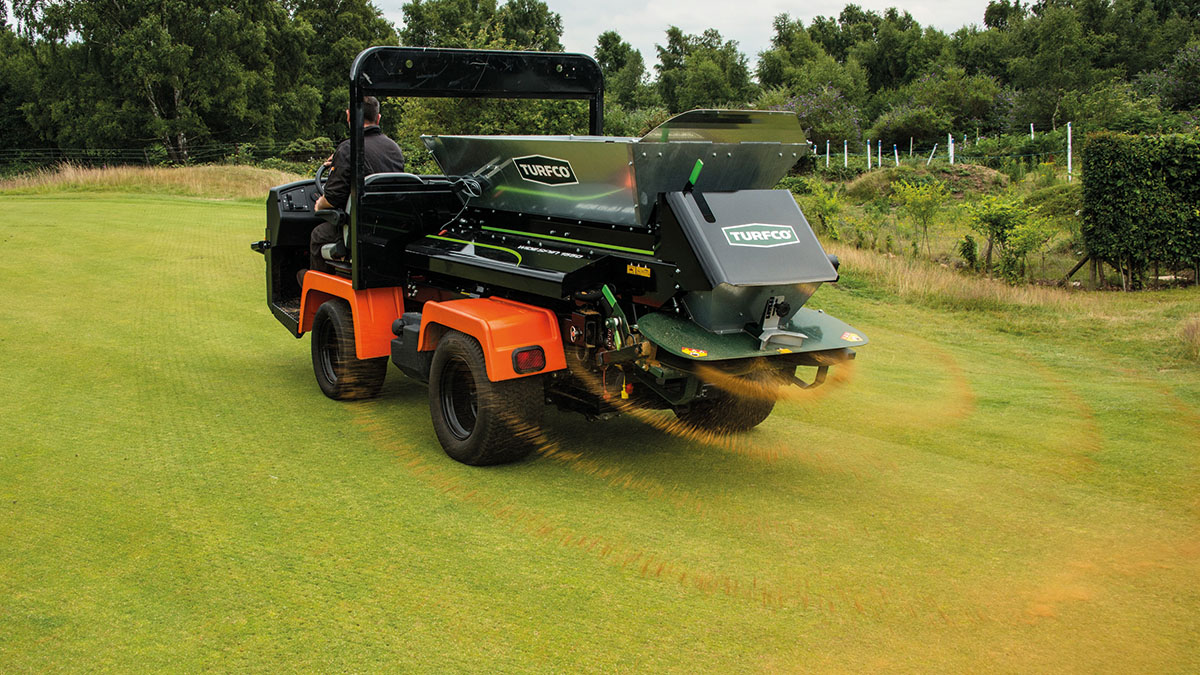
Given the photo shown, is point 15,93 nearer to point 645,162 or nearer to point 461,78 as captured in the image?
point 461,78

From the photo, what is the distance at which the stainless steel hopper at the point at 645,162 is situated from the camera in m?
5.26

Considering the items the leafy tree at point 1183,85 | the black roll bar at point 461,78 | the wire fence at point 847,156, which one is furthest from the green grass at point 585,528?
the leafy tree at point 1183,85

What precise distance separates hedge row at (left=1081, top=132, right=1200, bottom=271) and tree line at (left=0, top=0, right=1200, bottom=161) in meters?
19.3

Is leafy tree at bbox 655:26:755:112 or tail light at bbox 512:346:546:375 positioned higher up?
leafy tree at bbox 655:26:755:112

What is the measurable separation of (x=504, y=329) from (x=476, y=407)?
2.10ft

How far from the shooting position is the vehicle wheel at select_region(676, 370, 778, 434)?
6.27 m

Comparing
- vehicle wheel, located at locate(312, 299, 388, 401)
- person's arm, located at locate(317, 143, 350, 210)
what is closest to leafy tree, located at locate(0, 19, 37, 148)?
vehicle wheel, located at locate(312, 299, 388, 401)

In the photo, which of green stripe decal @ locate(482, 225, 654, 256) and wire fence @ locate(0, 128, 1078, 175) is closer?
green stripe decal @ locate(482, 225, 654, 256)

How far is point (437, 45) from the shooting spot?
56125 mm

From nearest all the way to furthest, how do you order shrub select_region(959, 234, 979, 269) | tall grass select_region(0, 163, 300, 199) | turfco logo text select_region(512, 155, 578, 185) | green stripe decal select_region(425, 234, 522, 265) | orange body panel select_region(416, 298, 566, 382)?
orange body panel select_region(416, 298, 566, 382), turfco logo text select_region(512, 155, 578, 185), green stripe decal select_region(425, 234, 522, 265), shrub select_region(959, 234, 979, 269), tall grass select_region(0, 163, 300, 199)

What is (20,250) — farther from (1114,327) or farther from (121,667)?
(1114,327)

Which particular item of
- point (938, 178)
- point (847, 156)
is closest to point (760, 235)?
point (938, 178)

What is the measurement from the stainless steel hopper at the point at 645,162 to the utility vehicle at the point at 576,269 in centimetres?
1

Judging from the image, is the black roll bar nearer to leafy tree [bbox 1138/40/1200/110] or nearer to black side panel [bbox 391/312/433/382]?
black side panel [bbox 391/312/433/382]
